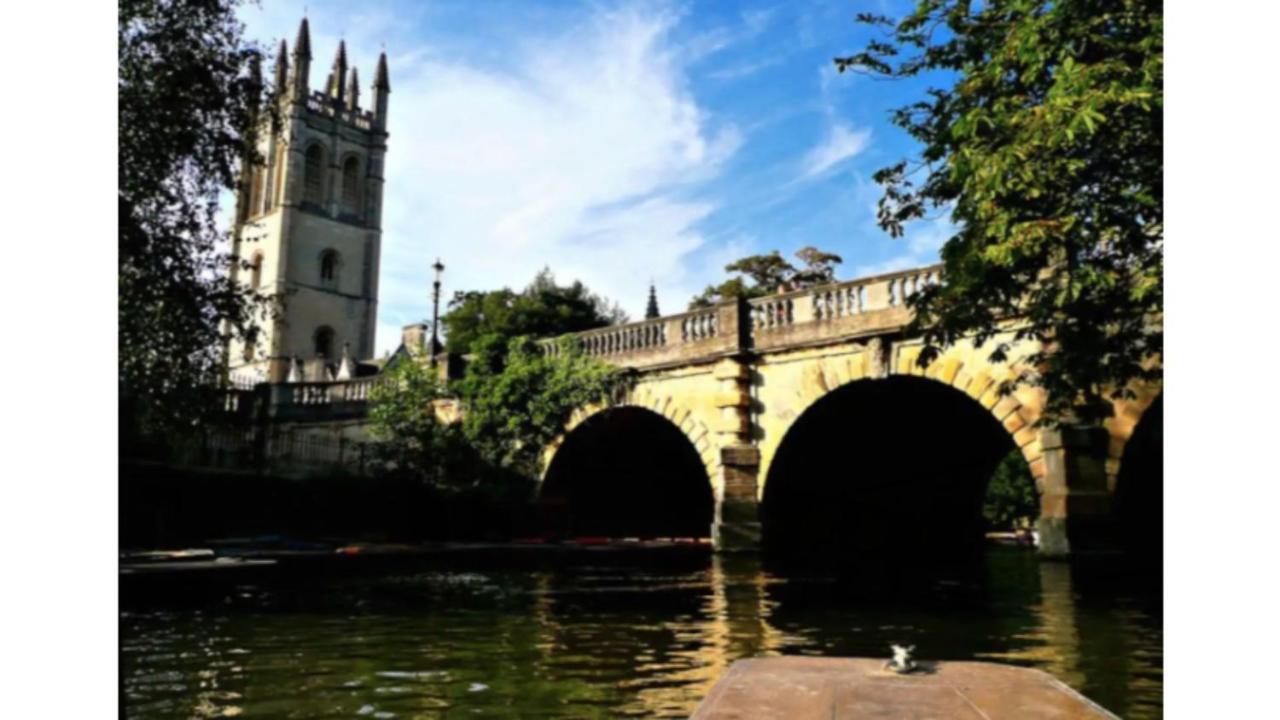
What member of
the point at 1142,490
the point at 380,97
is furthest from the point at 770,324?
the point at 380,97

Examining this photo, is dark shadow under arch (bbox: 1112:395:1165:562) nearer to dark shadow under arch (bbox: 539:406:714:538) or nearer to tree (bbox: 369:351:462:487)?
dark shadow under arch (bbox: 539:406:714:538)

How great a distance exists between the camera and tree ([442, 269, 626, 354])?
32.7 metres

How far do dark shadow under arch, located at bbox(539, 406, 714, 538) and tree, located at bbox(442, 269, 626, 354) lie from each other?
1341 cm

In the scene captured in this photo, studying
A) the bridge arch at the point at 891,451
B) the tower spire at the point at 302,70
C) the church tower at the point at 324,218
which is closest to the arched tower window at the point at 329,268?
the church tower at the point at 324,218

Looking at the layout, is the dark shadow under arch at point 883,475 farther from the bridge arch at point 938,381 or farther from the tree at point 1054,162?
the tree at point 1054,162

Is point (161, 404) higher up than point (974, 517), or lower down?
higher up

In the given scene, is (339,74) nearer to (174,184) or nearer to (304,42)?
(304,42)

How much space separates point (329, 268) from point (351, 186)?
17.6 feet

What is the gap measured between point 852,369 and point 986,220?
7005mm

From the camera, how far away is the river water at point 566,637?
364cm

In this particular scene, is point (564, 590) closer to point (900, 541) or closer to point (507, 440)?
point (507, 440)

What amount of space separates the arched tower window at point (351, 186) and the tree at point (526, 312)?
1993 centimetres
